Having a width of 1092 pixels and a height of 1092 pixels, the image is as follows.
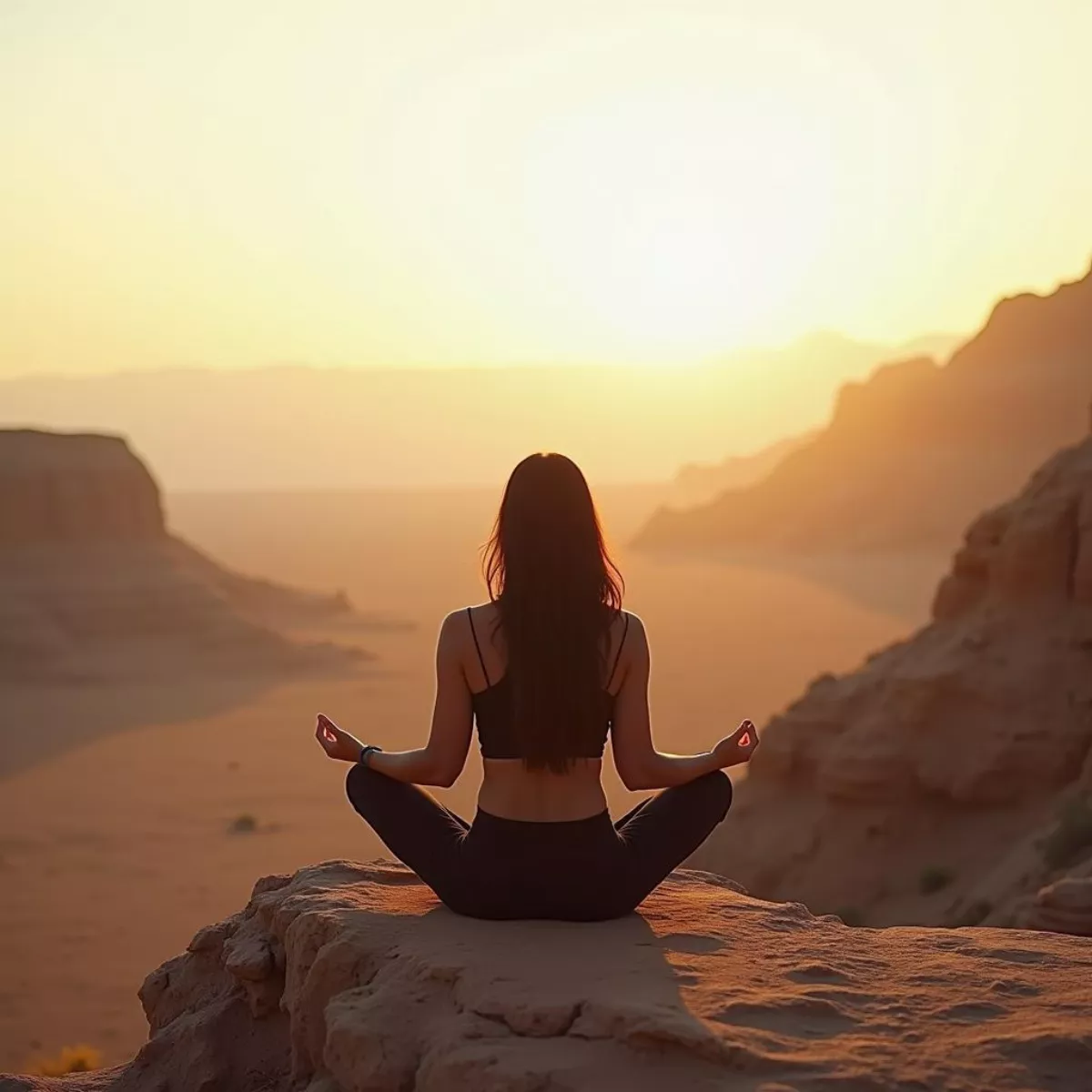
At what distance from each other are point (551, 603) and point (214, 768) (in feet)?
68.5

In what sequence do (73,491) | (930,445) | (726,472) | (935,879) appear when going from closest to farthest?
(935,879)
(73,491)
(930,445)
(726,472)

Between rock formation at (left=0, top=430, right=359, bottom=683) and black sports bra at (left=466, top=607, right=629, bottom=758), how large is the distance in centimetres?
2998

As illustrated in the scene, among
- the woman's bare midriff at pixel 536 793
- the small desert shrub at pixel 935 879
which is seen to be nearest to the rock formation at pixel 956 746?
the small desert shrub at pixel 935 879

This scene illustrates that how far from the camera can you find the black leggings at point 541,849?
3.99 metres

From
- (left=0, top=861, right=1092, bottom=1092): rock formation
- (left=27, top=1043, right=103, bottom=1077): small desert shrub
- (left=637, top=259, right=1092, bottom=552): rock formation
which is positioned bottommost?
(left=27, top=1043, right=103, bottom=1077): small desert shrub

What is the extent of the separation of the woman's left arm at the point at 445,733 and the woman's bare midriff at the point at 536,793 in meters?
0.15

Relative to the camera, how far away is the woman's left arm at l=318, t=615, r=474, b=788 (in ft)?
13.3

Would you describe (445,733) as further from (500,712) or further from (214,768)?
(214,768)

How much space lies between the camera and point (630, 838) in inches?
166

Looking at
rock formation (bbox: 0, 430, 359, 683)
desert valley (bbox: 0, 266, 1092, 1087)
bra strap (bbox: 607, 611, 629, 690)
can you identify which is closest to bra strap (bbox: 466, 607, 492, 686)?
bra strap (bbox: 607, 611, 629, 690)

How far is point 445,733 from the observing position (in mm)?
4133

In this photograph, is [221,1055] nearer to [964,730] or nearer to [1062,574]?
[964,730]

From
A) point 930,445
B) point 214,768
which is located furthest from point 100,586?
point 930,445

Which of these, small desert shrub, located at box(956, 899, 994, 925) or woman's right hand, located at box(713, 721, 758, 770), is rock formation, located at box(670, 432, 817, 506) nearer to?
small desert shrub, located at box(956, 899, 994, 925)
